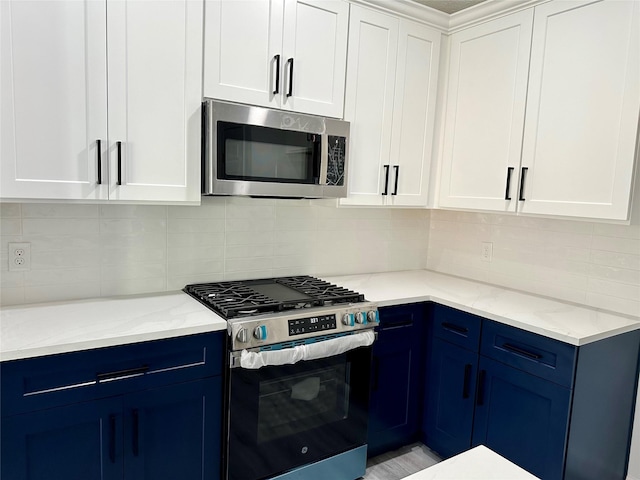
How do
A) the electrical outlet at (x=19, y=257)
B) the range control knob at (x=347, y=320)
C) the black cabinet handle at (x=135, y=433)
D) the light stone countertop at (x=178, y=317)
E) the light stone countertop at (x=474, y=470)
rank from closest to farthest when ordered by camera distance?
the light stone countertop at (x=474, y=470)
the light stone countertop at (x=178, y=317)
the black cabinet handle at (x=135, y=433)
the electrical outlet at (x=19, y=257)
the range control knob at (x=347, y=320)

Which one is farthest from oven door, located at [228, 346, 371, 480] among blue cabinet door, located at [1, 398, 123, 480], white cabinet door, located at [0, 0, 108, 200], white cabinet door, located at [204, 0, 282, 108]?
white cabinet door, located at [204, 0, 282, 108]

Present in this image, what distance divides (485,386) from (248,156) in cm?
164

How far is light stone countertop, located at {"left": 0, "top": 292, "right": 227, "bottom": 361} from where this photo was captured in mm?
1574

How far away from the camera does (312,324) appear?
206 centimetres

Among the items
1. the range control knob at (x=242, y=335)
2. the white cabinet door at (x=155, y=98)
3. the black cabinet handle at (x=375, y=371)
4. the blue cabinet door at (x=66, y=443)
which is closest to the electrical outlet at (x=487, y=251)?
the black cabinet handle at (x=375, y=371)

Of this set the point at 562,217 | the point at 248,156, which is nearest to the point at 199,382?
the point at 248,156

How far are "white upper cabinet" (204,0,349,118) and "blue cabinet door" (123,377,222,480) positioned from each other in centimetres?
129

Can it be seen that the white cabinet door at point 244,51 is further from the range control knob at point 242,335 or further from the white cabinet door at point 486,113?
the white cabinet door at point 486,113

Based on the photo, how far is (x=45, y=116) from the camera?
5.57 feet

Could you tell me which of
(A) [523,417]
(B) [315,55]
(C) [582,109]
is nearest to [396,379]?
(A) [523,417]

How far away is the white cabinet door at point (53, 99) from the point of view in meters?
1.63

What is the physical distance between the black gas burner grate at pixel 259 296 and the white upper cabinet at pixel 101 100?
0.50 meters

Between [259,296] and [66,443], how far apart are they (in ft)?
3.15

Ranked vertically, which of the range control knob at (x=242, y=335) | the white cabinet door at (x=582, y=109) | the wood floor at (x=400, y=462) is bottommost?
the wood floor at (x=400, y=462)
